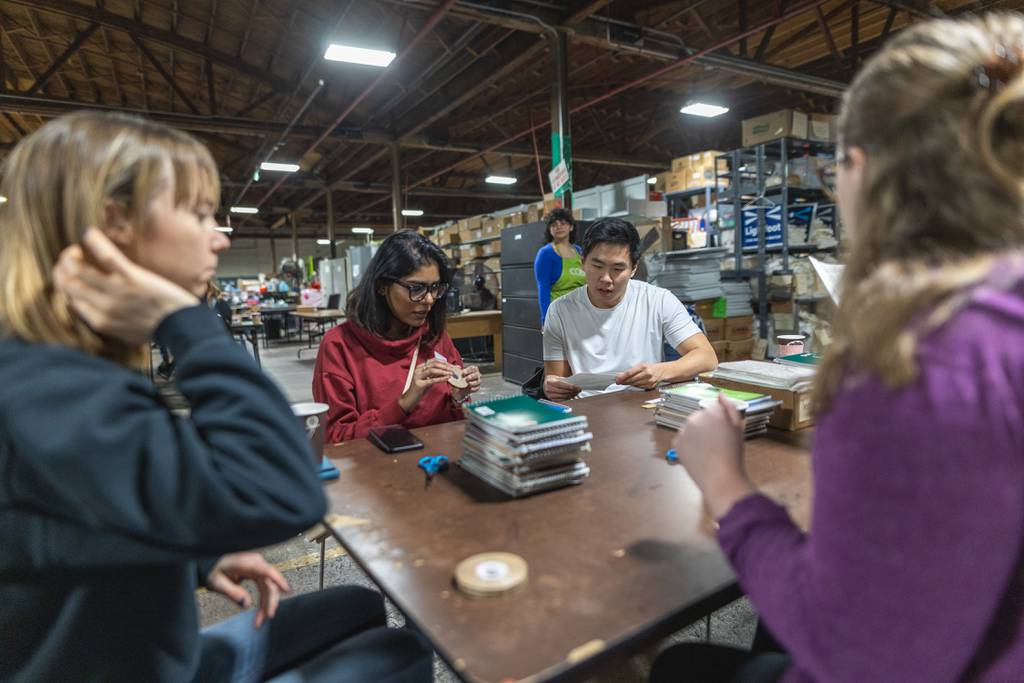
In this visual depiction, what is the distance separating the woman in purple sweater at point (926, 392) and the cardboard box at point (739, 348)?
551cm

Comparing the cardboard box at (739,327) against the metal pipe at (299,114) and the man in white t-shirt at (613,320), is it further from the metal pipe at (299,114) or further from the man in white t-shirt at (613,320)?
the metal pipe at (299,114)

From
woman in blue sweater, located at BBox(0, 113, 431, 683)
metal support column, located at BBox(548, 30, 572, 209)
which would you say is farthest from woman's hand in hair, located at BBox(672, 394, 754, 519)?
metal support column, located at BBox(548, 30, 572, 209)

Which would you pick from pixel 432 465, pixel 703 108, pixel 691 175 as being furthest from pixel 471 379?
pixel 703 108

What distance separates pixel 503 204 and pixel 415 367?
679 inches

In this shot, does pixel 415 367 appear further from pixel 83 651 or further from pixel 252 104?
pixel 252 104

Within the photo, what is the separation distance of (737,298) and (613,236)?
13.7 ft

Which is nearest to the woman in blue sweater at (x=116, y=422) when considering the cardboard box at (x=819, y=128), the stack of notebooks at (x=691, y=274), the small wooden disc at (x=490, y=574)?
the small wooden disc at (x=490, y=574)

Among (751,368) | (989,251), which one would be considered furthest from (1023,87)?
(751,368)

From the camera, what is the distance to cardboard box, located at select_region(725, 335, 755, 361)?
5.87 m

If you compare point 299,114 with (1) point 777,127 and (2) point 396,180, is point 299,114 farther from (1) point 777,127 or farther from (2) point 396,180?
(1) point 777,127

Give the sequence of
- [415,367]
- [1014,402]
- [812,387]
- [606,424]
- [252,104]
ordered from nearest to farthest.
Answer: [1014,402] < [812,387] < [606,424] < [415,367] < [252,104]

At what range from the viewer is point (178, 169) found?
2.47 feet

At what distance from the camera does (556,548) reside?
2.91 ft

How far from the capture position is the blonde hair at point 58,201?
0.68m
